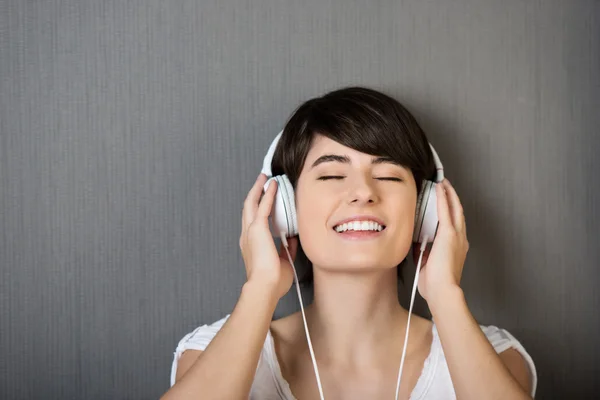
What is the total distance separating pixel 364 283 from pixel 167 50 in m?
0.87

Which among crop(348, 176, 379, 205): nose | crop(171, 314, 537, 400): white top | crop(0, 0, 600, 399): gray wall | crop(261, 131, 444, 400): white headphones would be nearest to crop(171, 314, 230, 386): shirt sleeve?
crop(171, 314, 537, 400): white top

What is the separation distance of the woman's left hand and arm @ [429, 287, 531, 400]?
0.03 meters

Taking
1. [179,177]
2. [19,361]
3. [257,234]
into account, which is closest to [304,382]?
[257,234]

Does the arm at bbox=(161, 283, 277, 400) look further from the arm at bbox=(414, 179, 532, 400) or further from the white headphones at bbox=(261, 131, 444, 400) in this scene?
the arm at bbox=(414, 179, 532, 400)

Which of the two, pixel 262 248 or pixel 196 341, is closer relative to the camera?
pixel 262 248

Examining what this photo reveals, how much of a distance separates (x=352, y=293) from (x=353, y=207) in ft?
0.80

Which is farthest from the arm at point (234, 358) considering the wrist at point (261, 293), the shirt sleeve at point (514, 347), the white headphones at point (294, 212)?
the shirt sleeve at point (514, 347)

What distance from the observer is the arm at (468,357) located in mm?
1128

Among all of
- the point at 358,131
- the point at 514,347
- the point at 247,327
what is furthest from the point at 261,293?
the point at 514,347

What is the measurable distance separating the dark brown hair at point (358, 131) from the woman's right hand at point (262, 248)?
0.32 feet

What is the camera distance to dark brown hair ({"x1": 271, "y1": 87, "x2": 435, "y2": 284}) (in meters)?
1.28

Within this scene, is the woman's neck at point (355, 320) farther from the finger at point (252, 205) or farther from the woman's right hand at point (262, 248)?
the finger at point (252, 205)

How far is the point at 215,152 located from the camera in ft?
5.20

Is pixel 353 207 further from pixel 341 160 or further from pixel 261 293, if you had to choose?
pixel 261 293
